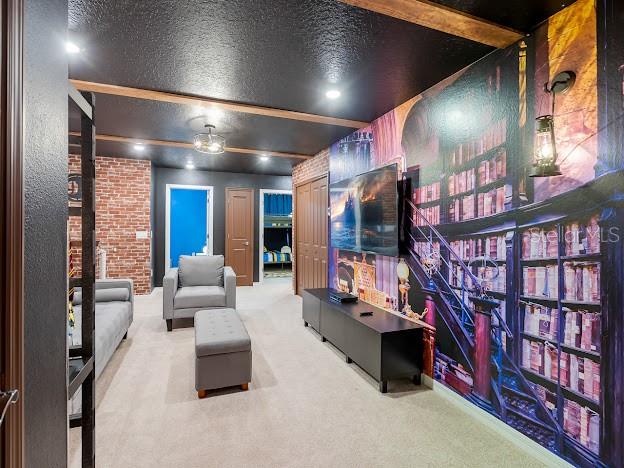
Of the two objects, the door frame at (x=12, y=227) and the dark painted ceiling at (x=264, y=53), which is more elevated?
the dark painted ceiling at (x=264, y=53)

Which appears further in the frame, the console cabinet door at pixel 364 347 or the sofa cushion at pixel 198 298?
the sofa cushion at pixel 198 298

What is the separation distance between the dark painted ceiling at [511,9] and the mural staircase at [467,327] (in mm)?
1439

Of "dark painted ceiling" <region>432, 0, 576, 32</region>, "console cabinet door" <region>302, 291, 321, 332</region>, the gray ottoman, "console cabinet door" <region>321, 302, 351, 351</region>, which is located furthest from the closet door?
"dark painted ceiling" <region>432, 0, 576, 32</region>

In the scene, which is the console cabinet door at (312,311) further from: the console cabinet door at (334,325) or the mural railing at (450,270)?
the mural railing at (450,270)

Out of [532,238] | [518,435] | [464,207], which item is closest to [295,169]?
[464,207]

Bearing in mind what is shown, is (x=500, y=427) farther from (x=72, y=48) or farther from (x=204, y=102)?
(x=72, y=48)

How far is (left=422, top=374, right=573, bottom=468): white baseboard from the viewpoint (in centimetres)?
183

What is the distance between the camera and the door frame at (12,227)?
78cm

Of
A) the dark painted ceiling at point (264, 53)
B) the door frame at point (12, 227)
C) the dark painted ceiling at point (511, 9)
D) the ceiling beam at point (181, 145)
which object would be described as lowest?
the door frame at point (12, 227)

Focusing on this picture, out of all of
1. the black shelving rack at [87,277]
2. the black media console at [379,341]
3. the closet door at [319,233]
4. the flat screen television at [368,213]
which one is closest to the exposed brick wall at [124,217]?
the closet door at [319,233]

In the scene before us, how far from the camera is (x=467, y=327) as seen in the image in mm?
2375

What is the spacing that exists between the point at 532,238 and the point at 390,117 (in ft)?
6.18

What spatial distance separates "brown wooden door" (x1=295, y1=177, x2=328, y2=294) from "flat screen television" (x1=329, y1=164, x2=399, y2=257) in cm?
74

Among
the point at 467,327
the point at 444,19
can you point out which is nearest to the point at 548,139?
the point at 444,19
